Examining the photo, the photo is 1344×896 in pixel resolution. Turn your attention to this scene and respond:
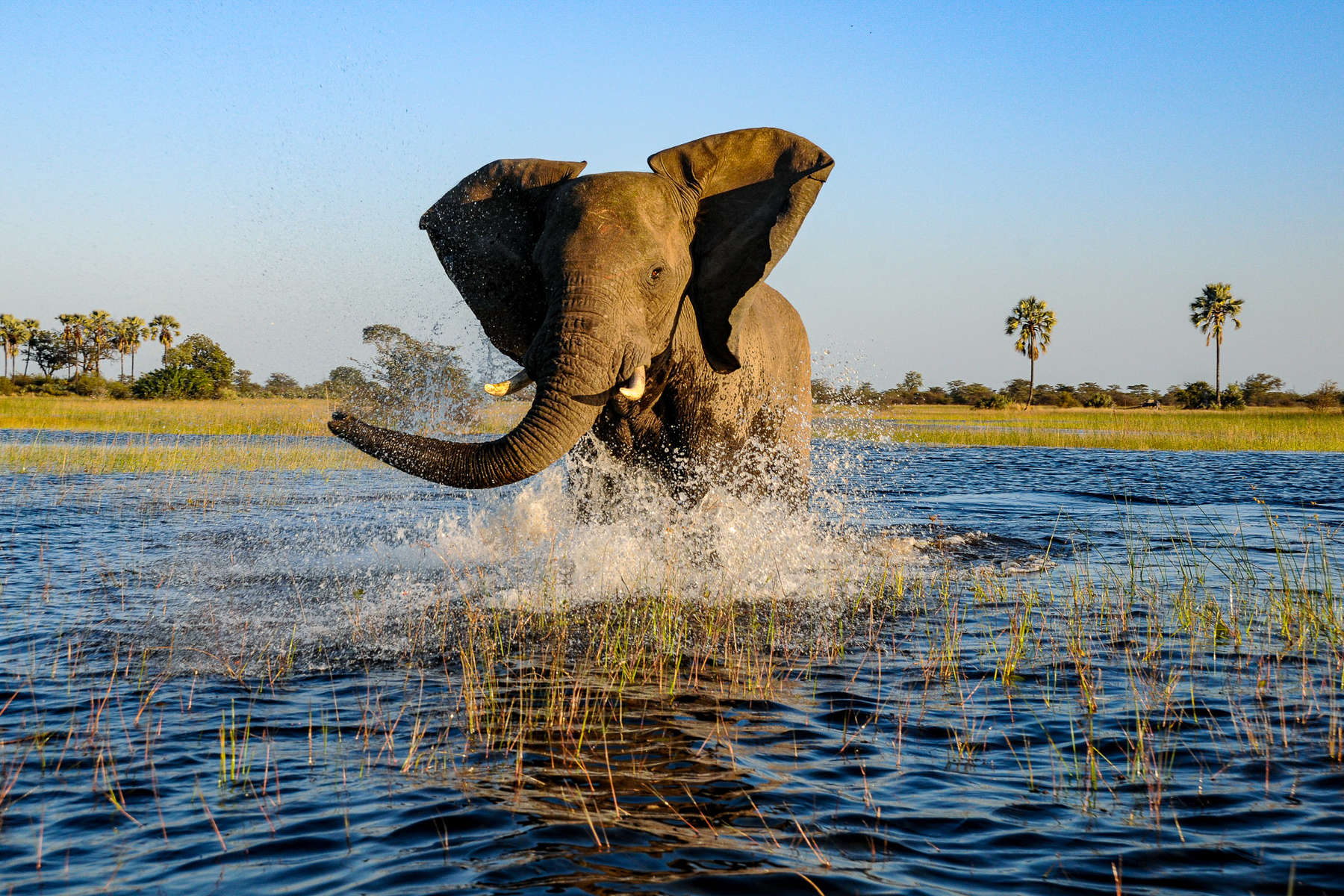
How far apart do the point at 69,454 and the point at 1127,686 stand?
23482mm

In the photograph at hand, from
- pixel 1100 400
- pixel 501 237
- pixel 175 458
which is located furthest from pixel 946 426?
pixel 501 237

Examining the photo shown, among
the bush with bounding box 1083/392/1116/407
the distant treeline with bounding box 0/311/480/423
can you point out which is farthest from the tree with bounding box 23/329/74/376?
the bush with bounding box 1083/392/1116/407

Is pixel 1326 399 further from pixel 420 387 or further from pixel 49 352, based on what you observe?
pixel 49 352

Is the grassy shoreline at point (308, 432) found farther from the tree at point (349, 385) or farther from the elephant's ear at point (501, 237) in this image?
the elephant's ear at point (501, 237)

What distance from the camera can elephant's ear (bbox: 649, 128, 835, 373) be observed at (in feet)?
25.6

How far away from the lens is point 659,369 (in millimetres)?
8109

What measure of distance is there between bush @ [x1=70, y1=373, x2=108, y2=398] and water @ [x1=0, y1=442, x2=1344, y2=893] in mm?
59064

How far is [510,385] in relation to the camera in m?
7.67

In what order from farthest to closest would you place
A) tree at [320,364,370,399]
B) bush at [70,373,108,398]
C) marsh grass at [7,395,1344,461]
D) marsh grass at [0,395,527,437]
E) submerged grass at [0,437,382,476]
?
bush at [70,373,108,398]
marsh grass at [7,395,1344,461]
marsh grass at [0,395,527,437]
submerged grass at [0,437,382,476]
tree at [320,364,370,399]

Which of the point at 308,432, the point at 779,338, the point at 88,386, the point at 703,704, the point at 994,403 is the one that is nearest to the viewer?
the point at 703,704

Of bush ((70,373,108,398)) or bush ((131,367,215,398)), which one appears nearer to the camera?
bush ((131,367,215,398))

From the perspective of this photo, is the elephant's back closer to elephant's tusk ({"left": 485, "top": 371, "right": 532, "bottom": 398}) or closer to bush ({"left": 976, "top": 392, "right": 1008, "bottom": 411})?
elephant's tusk ({"left": 485, "top": 371, "right": 532, "bottom": 398})

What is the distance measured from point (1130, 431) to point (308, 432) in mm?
30421

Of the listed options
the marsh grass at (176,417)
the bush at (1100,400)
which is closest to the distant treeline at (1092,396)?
the bush at (1100,400)
